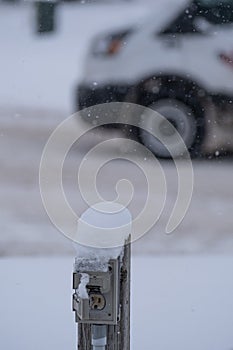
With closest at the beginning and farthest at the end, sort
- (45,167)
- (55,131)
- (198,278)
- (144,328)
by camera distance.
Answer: (144,328) → (198,278) → (45,167) → (55,131)

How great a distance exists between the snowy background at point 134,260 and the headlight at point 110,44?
81cm

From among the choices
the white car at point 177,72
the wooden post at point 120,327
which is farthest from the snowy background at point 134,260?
the wooden post at point 120,327

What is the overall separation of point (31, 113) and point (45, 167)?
99.1 inches

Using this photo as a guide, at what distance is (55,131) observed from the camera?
9.05 metres

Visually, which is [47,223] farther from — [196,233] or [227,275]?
[227,275]

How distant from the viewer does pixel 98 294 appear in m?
2.43

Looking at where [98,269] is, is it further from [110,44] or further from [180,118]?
[110,44]

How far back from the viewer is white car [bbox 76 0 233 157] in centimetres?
775

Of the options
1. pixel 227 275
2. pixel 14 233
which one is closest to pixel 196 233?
pixel 227 275

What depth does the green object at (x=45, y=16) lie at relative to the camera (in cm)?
1366

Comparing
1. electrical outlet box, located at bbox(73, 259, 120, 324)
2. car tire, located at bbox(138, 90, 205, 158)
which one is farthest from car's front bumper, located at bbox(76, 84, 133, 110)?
electrical outlet box, located at bbox(73, 259, 120, 324)

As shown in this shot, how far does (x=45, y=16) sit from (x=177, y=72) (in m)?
7.22

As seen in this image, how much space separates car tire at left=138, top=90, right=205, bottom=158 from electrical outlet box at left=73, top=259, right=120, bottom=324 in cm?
Result: 526

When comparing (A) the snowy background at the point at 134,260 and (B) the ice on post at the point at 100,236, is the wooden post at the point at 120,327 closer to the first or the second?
(B) the ice on post at the point at 100,236
